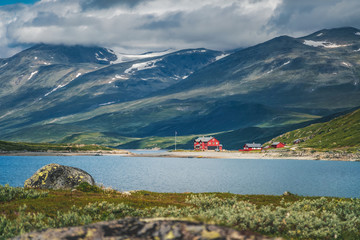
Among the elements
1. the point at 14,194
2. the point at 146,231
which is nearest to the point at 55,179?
the point at 14,194

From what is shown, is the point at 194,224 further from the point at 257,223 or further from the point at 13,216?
the point at 13,216

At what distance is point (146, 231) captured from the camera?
11.5 metres

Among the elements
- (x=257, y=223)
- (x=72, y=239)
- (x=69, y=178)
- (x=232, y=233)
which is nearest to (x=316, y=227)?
(x=257, y=223)

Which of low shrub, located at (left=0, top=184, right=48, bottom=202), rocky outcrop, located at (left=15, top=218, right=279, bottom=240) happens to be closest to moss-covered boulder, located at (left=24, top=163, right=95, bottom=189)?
low shrub, located at (left=0, top=184, right=48, bottom=202)

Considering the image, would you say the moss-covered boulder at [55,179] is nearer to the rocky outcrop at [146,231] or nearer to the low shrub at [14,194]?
the low shrub at [14,194]

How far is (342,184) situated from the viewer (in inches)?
4031

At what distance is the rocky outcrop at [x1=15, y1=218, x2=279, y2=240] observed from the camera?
1094 centimetres

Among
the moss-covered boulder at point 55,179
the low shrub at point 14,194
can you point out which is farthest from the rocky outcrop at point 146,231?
the moss-covered boulder at point 55,179

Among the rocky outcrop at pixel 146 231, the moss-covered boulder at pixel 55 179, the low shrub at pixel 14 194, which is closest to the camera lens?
the rocky outcrop at pixel 146 231

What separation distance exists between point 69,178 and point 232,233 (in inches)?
1676

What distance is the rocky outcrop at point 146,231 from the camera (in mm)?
10938

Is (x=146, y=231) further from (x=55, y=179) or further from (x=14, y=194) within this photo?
(x=55, y=179)

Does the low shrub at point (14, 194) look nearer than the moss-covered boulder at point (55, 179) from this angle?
Yes

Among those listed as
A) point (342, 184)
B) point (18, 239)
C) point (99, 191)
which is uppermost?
point (18, 239)
